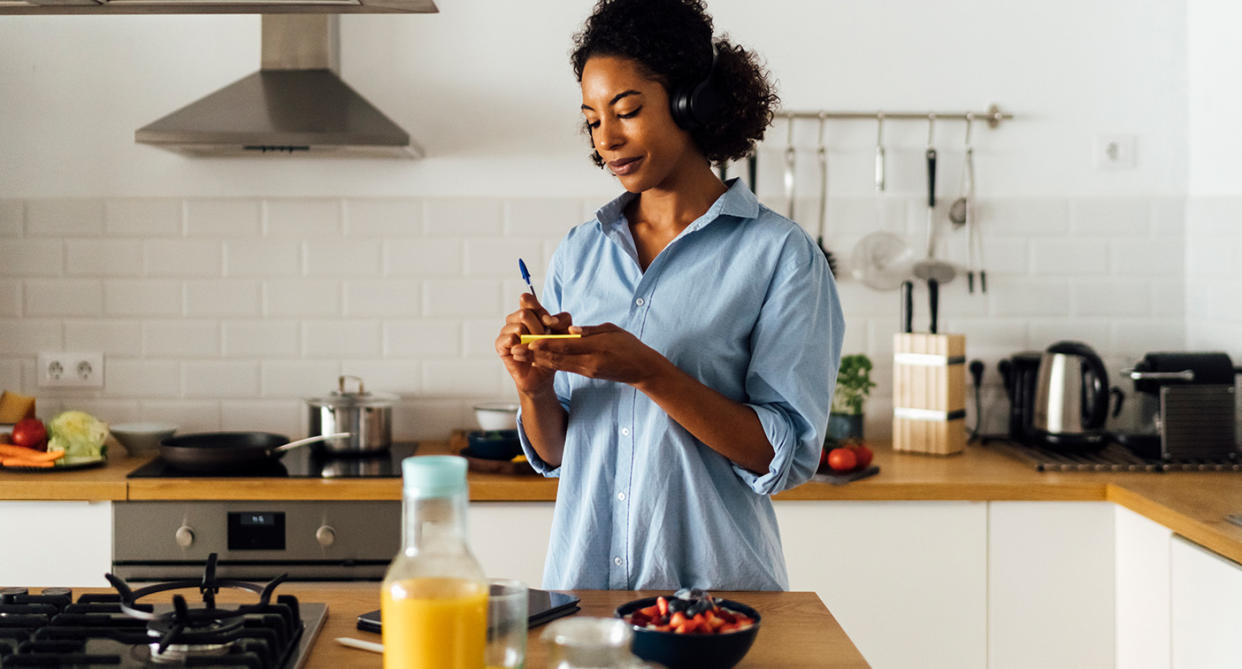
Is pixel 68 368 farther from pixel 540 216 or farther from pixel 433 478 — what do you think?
pixel 433 478

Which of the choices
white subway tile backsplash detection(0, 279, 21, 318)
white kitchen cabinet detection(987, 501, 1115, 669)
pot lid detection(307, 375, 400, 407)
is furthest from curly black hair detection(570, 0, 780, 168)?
white subway tile backsplash detection(0, 279, 21, 318)

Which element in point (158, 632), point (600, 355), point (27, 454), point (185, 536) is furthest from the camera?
point (27, 454)

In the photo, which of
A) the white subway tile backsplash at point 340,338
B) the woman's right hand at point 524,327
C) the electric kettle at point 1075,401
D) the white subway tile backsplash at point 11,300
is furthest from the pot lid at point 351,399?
the electric kettle at point 1075,401

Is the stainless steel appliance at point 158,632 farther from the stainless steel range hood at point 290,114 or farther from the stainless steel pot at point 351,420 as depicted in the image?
the stainless steel range hood at point 290,114

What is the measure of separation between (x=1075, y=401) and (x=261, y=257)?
87.9 inches

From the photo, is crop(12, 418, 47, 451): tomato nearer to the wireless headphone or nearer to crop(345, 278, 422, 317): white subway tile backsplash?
crop(345, 278, 422, 317): white subway tile backsplash

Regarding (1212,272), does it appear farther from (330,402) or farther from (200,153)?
(200,153)

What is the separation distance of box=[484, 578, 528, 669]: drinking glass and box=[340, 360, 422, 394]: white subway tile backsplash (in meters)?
2.27

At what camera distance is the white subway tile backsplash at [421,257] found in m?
3.26

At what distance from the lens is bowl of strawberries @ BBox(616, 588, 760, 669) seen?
45.0 inches

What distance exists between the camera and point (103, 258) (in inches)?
127

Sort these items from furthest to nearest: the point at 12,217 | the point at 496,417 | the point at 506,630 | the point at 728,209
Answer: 1. the point at 12,217
2. the point at 496,417
3. the point at 728,209
4. the point at 506,630

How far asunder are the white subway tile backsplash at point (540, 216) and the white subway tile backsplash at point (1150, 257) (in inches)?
60.7

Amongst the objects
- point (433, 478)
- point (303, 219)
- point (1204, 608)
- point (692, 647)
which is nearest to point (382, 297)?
point (303, 219)
